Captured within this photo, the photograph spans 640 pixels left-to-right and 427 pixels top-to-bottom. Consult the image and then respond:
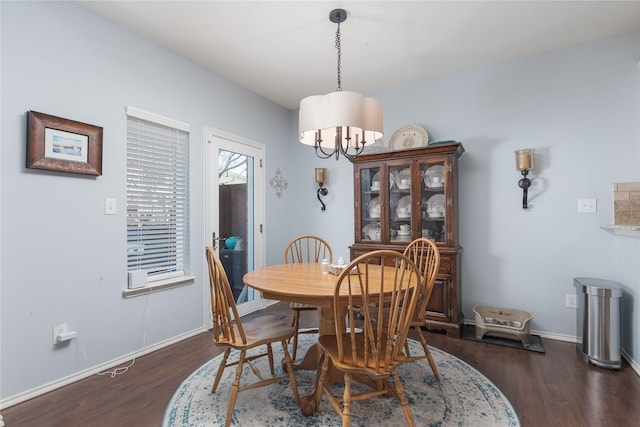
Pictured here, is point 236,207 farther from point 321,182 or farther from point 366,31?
point 366,31

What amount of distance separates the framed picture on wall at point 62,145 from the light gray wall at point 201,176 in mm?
65

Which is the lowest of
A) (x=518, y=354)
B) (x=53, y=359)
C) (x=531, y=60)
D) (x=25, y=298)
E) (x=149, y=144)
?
(x=518, y=354)

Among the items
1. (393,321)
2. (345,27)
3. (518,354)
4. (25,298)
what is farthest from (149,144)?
(518,354)

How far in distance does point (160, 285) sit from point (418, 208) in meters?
2.46

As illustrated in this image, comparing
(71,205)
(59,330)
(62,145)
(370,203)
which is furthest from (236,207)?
(59,330)

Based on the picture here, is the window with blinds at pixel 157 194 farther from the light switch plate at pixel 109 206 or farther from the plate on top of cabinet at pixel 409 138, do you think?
the plate on top of cabinet at pixel 409 138

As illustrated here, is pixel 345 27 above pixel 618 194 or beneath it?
above

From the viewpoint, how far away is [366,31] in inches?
102

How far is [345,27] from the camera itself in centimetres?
253

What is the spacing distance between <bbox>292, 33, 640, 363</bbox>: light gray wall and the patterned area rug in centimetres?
127

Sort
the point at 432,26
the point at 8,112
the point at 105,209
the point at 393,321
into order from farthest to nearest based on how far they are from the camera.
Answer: the point at 432,26
the point at 105,209
the point at 8,112
the point at 393,321

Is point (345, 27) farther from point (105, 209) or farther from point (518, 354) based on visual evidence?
point (518, 354)

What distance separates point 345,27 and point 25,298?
287 cm

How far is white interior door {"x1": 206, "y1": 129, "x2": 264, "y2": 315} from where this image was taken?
3.31 m
